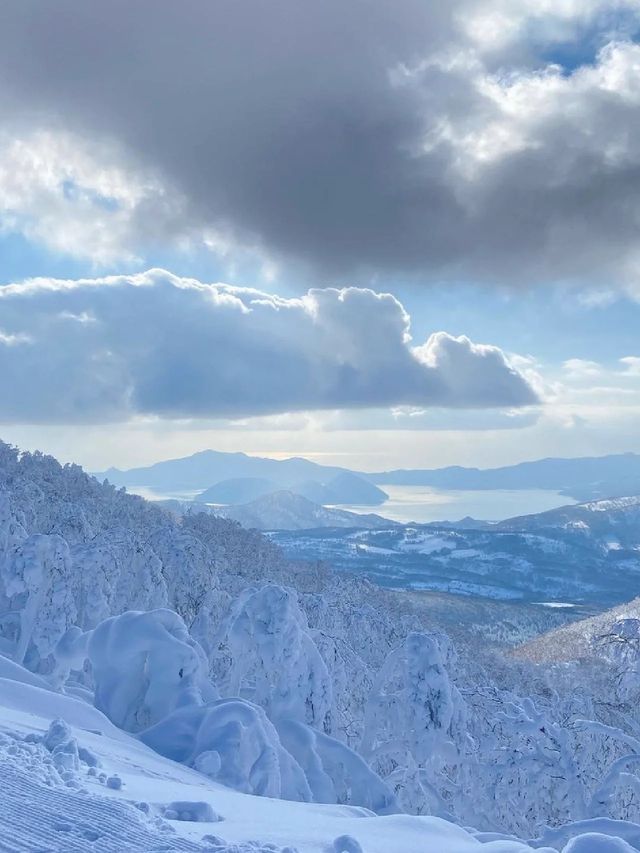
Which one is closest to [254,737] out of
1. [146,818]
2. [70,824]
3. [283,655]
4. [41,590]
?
[283,655]

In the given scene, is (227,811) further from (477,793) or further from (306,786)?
(477,793)

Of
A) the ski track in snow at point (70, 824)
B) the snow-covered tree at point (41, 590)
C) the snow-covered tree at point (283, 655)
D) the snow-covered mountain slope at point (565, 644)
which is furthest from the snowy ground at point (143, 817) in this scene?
the snow-covered mountain slope at point (565, 644)

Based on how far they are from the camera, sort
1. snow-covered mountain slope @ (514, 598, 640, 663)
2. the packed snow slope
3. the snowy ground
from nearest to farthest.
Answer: the snowy ground → the packed snow slope → snow-covered mountain slope @ (514, 598, 640, 663)

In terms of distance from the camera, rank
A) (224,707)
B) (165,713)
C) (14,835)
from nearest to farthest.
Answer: (14,835) < (224,707) < (165,713)

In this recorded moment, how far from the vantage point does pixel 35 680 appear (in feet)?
67.8

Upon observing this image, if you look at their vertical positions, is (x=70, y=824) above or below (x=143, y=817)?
above

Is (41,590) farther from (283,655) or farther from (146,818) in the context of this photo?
(146,818)

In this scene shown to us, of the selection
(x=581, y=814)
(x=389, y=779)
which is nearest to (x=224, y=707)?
(x=389, y=779)

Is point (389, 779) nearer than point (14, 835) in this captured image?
No

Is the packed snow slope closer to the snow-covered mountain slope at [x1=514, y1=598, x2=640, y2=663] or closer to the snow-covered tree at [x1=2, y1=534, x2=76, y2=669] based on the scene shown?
the snow-covered tree at [x1=2, y1=534, x2=76, y2=669]

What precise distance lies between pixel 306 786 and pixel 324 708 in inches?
182

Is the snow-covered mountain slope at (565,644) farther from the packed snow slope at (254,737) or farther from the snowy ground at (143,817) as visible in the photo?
the snowy ground at (143,817)

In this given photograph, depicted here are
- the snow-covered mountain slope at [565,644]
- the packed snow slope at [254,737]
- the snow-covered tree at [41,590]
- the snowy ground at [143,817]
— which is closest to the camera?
the snowy ground at [143,817]

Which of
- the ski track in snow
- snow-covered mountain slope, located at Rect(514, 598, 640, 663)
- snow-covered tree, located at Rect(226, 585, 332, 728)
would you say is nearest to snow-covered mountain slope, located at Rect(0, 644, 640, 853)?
the ski track in snow
